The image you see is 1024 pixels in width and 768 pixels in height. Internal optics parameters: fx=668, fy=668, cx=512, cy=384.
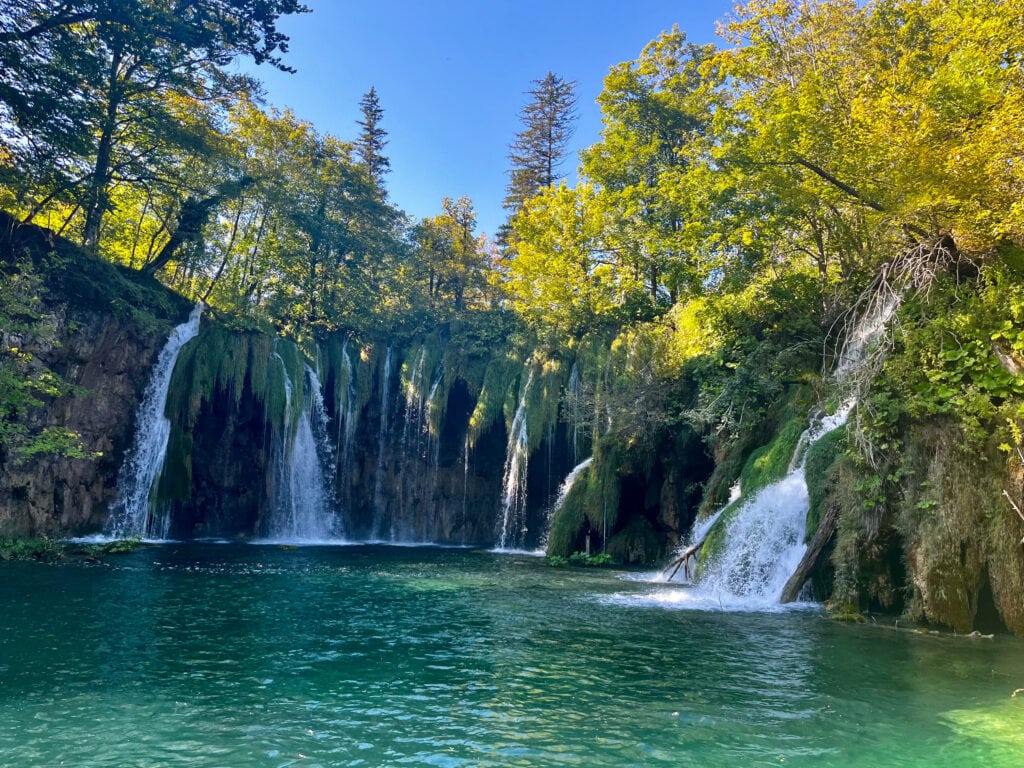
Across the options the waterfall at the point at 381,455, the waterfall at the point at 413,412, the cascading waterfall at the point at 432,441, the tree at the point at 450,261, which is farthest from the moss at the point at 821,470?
the tree at the point at 450,261

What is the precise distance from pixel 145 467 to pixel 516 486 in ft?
40.9

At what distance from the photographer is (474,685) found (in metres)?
6.61

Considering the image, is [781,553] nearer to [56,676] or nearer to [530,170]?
[56,676]

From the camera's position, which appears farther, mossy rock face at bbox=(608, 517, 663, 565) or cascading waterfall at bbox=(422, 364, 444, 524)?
cascading waterfall at bbox=(422, 364, 444, 524)

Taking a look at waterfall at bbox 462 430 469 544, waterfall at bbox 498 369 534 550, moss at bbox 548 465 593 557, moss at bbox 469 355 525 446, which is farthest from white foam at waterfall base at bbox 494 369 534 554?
moss at bbox 548 465 593 557

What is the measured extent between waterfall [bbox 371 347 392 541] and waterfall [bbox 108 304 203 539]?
7991mm

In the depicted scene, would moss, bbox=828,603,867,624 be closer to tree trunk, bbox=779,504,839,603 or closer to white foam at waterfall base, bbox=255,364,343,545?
tree trunk, bbox=779,504,839,603

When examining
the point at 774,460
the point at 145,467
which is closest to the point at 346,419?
the point at 145,467

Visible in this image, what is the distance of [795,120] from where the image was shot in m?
12.5

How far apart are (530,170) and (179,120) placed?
27840 mm

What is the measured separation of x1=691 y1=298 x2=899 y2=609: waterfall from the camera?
11.8 metres

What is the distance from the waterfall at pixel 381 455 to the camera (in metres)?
27.9

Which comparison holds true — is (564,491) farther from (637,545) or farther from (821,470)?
(821,470)

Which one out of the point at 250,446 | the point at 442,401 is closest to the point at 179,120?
the point at 250,446
